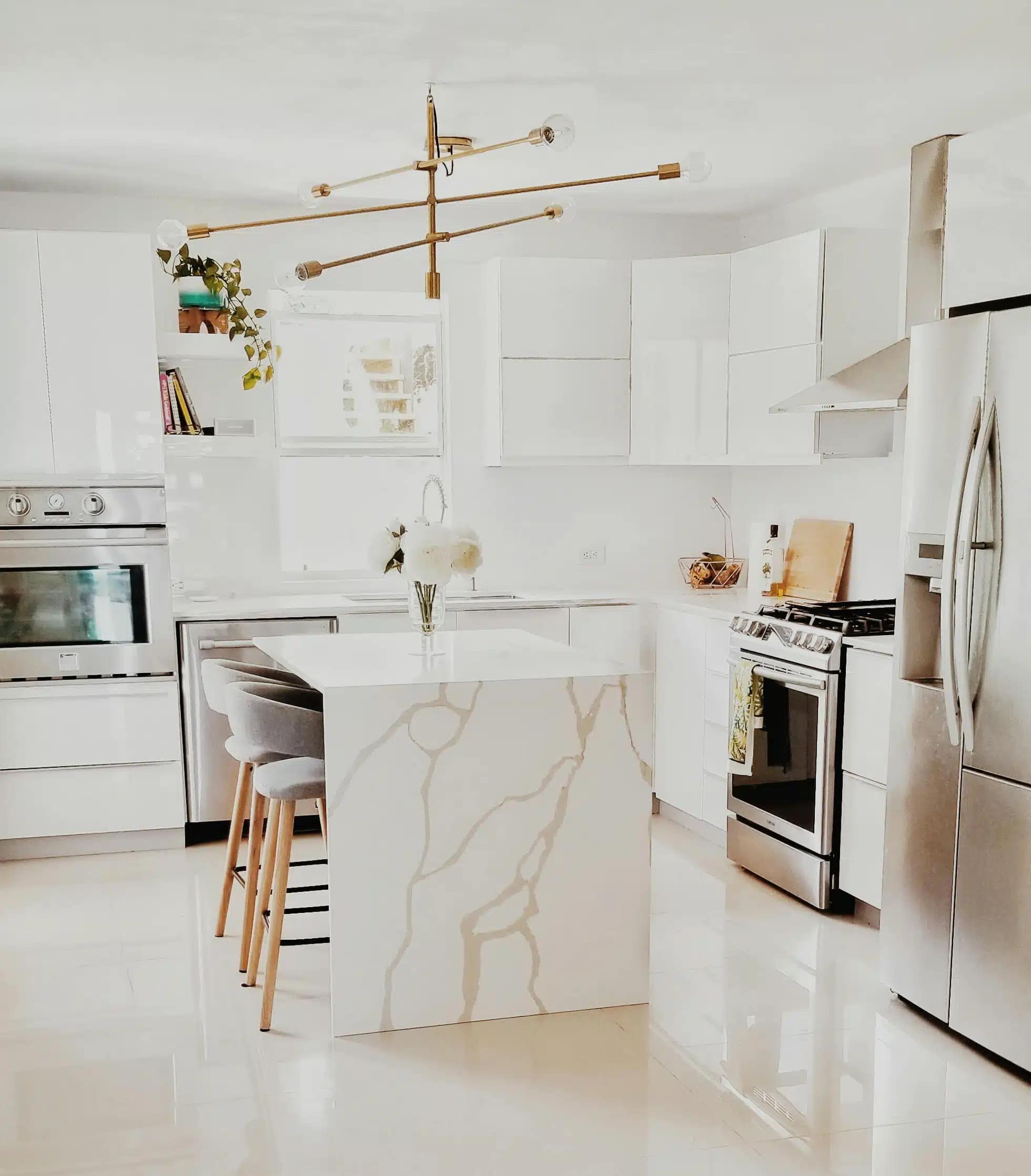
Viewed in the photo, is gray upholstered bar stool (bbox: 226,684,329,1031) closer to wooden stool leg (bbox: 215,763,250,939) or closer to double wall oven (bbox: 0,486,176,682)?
wooden stool leg (bbox: 215,763,250,939)

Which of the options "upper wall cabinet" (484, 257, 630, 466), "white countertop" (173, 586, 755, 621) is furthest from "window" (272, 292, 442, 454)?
"white countertop" (173, 586, 755, 621)

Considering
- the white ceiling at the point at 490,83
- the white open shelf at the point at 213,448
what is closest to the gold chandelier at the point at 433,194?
the white ceiling at the point at 490,83

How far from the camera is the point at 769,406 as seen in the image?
15.7ft

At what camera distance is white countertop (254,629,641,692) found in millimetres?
3127

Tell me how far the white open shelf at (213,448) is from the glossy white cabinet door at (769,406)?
207 cm

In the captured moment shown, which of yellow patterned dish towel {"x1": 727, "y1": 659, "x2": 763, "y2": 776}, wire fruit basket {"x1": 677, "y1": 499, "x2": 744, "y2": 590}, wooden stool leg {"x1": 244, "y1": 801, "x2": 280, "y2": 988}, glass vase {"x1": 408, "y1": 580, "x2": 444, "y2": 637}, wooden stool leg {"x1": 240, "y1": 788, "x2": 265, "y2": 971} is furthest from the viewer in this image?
wire fruit basket {"x1": 677, "y1": 499, "x2": 744, "y2": 590}

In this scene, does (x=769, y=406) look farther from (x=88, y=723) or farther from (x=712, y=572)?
(x=88, y=723)

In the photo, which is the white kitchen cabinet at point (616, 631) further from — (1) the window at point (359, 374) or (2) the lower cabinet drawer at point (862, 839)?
(2) the lower cabinet drawer at point (862, 839)

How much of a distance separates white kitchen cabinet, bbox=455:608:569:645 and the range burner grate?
3.16 ft

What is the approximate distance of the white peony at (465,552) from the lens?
11.3 feet

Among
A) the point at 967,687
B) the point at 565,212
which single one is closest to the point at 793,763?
the point at 967,687

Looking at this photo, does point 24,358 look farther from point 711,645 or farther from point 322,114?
point 711,645

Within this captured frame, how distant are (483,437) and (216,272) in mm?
1366

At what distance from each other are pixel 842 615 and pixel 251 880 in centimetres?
211
